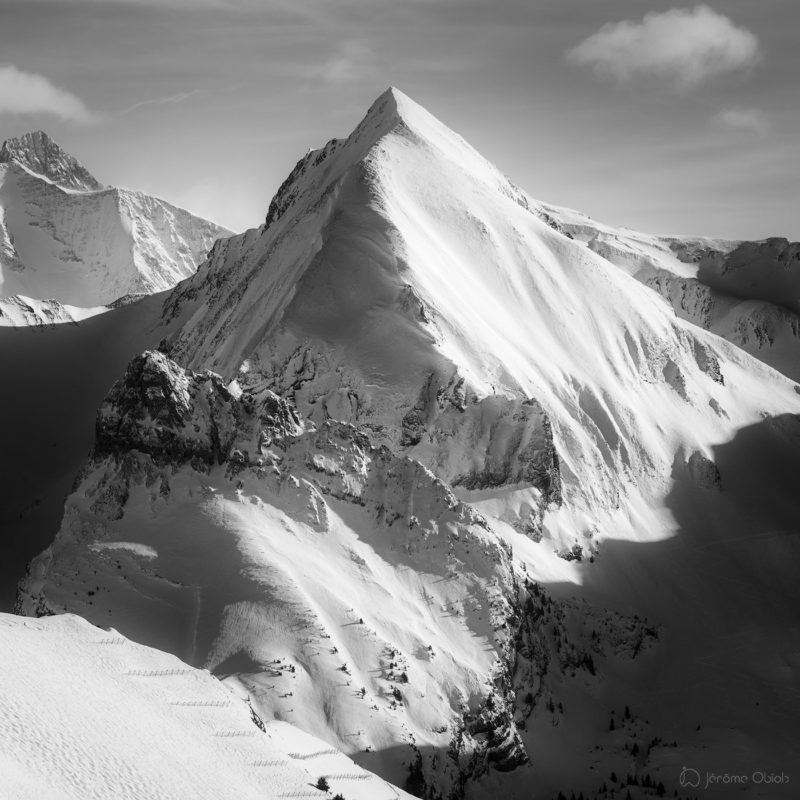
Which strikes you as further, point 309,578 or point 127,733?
point 309,578

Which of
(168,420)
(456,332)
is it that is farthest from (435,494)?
(456,332)

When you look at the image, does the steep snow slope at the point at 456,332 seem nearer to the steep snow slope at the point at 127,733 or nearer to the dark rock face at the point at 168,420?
the dark rock face at the point at 168,420

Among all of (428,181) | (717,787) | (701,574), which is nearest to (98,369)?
(428,181)
